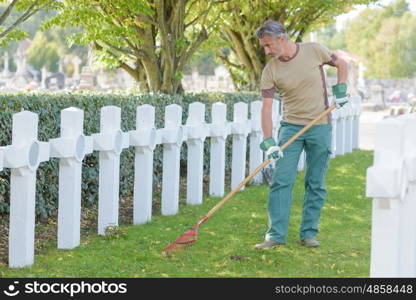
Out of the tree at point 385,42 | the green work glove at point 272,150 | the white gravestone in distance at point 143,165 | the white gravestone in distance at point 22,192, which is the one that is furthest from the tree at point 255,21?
the tree at point 385,42

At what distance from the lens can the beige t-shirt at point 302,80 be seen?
7156 millimetres

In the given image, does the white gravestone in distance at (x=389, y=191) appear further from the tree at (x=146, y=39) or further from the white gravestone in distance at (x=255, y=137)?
the white gravestone in distance at (x=255, y=137)

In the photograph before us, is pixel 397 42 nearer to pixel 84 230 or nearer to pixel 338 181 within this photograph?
pixel 338 181

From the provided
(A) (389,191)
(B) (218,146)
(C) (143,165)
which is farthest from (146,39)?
(A) (389,191)

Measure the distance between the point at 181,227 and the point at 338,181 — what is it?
4.36 meters

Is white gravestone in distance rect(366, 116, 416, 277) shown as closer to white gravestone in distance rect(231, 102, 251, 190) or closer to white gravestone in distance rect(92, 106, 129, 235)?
white gravestone in distance rect(92, 106, 129, 235)

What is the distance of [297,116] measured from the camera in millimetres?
7285

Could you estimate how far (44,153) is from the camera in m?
6.48

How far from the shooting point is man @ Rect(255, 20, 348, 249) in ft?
23.5

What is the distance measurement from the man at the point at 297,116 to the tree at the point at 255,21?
8.00 meters

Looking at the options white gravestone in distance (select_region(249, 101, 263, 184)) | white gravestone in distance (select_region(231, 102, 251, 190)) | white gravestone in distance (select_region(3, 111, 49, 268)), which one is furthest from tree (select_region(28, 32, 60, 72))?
white gravestone in distance (select_region(3, 111, 49, 268))

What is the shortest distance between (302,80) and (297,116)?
316 mm

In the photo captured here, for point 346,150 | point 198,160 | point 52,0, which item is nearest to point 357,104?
point 346,150

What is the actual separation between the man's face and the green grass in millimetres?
1585
